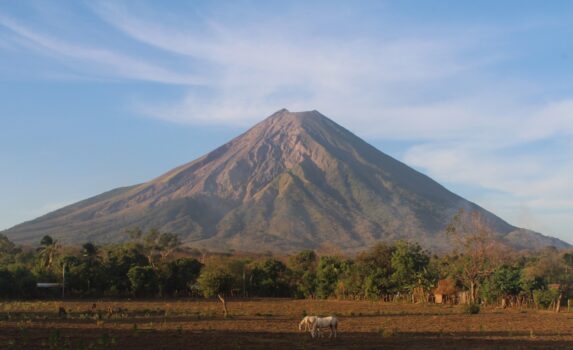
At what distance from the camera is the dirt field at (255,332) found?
56.9ft

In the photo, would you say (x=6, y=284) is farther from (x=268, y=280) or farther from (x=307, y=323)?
(x=307, y=323)

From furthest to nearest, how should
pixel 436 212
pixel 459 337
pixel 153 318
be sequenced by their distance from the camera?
pixel 436 212, pixel 153 318, pixel 459 337

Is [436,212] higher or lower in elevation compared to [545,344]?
higher

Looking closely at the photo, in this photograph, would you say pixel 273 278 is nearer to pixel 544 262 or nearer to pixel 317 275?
pixel 317 275

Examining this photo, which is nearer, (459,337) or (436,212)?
(459,337)

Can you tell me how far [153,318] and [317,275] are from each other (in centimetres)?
2465

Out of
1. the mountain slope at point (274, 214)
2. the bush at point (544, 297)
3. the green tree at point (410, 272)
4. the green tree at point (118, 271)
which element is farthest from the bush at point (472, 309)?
the mountain slope at point (274, 214)

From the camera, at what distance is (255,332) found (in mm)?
20703

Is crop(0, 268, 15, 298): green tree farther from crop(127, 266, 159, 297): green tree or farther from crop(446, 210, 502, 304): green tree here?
crop(446, 210, 502, 304): green tree

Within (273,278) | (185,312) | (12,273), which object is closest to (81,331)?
(185,312)

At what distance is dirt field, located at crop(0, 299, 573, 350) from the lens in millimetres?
17344

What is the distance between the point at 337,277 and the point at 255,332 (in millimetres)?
28374

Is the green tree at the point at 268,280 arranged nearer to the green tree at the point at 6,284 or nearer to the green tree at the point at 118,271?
the green tree at the point at 118,271

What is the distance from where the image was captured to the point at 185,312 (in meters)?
29.6
